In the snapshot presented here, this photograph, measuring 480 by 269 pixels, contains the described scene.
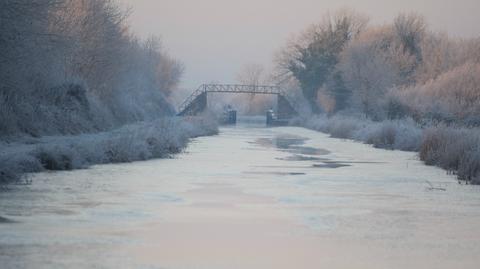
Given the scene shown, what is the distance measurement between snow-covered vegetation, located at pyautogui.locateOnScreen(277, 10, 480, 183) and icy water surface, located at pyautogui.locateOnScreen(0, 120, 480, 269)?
4910mm

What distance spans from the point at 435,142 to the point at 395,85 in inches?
1567

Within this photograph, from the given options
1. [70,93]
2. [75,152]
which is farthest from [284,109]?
[75,152]

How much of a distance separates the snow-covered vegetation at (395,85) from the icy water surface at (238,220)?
4.91m

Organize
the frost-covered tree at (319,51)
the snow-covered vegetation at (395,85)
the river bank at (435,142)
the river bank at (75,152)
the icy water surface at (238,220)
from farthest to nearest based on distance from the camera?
the frost-covered tree at (319,51)
the snow-covered vegetation at (395,85)
the river bank at (435,142)
the river bank at (75,152)
the icy water surface at (238,220)

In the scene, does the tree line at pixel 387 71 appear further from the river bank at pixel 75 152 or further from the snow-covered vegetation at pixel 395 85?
the river bank at pixel 75 152

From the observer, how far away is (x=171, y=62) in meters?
115

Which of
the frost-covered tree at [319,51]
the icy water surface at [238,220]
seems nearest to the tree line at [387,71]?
the frost-covered tree at [319,51]

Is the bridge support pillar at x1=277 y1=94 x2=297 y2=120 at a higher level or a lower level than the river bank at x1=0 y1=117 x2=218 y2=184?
higher

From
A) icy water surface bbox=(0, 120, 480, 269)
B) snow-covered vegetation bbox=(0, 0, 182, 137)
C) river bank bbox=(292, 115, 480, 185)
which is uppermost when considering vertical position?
snow-covered vegetation bbox=(0, 0, 182, 137)

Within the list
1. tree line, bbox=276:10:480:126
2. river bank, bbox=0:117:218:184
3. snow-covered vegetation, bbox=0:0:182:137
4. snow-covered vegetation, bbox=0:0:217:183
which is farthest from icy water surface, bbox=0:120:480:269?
tree line, bbox=276:10:480:126

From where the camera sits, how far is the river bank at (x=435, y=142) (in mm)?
25169

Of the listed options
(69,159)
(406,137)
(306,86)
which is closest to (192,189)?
(69,159)

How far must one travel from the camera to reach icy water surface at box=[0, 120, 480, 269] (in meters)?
11.6

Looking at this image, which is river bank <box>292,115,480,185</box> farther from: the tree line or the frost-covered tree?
the frost-covered tree
